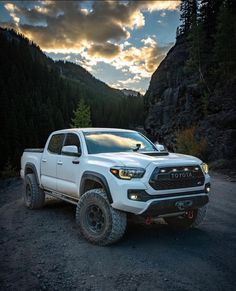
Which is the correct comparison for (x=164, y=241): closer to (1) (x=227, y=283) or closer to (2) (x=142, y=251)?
(2) (x=142, y=251)

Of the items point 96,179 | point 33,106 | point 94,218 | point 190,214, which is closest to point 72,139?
point 96,179

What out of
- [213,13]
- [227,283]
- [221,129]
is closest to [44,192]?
[227,283]

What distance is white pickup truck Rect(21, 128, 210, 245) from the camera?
4.80 m

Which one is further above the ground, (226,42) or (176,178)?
(226,42)

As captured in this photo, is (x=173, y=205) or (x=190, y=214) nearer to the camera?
(x=173, y=205)

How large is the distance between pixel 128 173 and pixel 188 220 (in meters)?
2.20

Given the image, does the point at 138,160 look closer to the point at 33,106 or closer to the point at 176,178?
the point at 176,178

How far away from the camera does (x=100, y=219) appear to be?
17.5ft

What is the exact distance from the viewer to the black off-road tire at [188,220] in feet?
19.8

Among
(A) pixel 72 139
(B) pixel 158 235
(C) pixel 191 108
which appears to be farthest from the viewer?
(C) pixel 191 108

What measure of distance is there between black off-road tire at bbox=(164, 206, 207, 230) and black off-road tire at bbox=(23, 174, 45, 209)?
141 inches

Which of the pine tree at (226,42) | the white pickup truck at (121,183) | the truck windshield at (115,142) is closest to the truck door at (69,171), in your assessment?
the white pickup truck at (121,183)

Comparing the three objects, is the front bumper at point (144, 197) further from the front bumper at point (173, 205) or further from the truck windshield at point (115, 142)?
the truck windshield at point (115, 142)

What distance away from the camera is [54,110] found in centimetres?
11262
